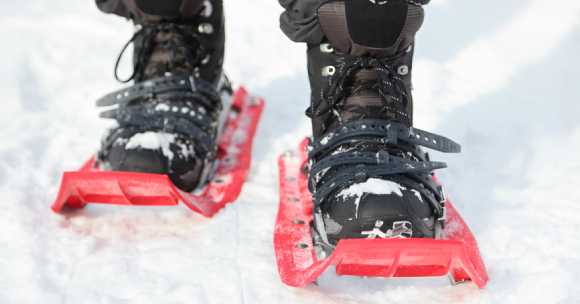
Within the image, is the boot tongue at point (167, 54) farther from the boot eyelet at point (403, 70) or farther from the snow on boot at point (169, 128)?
the boot eyelet at point (403, 70)

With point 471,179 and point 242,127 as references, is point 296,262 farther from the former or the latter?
point 242,127

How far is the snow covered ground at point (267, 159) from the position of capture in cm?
119

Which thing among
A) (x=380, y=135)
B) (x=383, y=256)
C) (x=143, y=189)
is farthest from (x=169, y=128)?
(x=383, y=256)

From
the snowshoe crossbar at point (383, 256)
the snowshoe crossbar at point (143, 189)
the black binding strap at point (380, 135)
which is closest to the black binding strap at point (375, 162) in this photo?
the black binding strap at point (380, 135)

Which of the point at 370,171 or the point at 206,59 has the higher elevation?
the point at 206,59

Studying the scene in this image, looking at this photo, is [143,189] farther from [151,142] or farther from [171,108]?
[171,108]

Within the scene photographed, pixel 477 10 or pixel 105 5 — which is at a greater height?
pixel 477 10

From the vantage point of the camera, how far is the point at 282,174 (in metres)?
1.72

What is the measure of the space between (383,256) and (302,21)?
531 millimetres

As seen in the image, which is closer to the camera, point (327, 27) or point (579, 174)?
point (327, 27)

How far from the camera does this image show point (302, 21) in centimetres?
132

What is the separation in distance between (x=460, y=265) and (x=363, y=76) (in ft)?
1.48

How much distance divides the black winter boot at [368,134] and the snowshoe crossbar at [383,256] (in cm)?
7

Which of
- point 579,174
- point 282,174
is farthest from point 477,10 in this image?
point 282,174
